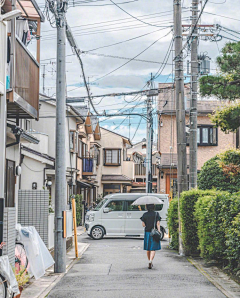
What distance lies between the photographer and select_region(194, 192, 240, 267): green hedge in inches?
393

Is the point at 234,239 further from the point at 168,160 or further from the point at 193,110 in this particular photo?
the point at 168,160

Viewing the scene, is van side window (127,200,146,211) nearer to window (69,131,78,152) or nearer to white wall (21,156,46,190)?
white wall (21,156,46,190)

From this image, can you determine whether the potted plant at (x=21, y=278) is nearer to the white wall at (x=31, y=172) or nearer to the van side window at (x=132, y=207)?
the white wall at (x=31, y=172)

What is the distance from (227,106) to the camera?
1329cm

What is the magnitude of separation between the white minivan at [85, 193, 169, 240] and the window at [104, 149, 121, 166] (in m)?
25.0

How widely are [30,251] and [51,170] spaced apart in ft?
58.7

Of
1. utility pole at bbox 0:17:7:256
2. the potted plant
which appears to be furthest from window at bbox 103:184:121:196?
utility pole at bbox 0:17:7:256

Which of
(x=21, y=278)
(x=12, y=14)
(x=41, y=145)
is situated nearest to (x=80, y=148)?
(x=41, y=145)

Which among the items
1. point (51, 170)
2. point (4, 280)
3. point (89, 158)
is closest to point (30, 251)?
point (4, 280)

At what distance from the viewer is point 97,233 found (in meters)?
24.0

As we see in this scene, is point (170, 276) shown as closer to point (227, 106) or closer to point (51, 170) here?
point (227, 106)

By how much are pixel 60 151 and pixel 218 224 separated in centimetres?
428

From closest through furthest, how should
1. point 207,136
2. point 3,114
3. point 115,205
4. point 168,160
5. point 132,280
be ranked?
point 3,114, point 132,280, point 115,205, point 168,160, point 207,136

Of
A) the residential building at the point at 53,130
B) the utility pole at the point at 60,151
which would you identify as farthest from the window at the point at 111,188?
the utility pole at the point at 60,151
